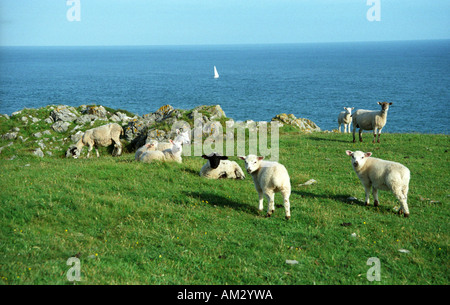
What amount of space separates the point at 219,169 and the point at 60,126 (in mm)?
22275

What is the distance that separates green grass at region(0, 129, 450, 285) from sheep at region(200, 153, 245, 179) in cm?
58

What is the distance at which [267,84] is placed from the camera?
13262 centimetres

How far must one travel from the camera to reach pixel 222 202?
1368 cm

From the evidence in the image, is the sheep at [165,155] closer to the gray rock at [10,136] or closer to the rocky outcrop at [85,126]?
the rocky outcrop at [85,126]

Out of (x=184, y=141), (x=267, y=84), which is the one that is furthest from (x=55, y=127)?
(x=267, y=84)

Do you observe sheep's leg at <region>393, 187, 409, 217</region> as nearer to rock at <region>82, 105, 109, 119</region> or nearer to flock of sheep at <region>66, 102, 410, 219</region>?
flock of sheep at <region>66, 102, 410, 219</region>

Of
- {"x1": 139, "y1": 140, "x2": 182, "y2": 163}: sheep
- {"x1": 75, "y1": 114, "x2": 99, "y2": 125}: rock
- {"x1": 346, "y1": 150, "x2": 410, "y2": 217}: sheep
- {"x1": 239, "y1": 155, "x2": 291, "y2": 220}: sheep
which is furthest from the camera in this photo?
{"x1": 75, "y1": 114, "x2": 99, "y2": 125}: rock

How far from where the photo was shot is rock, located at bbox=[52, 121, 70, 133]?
33.6 meters

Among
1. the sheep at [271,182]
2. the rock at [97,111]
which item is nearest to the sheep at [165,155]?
the sheep at [271,182]

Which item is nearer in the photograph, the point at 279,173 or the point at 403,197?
the point at 279,173

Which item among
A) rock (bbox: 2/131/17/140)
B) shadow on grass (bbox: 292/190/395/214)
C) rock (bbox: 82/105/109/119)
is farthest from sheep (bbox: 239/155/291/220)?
rock (bbox: 82/105/109/119)

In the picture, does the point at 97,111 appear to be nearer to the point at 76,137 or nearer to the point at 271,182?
the point at 76,137

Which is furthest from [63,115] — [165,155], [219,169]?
[219,169]
